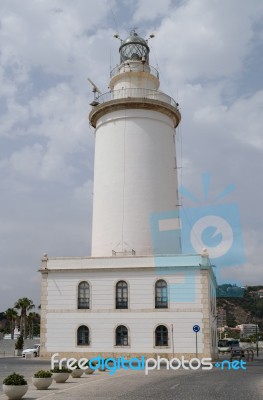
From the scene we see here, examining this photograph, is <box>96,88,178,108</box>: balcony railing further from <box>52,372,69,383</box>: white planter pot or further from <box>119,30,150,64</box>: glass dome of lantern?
<box>52,372,69,383</box>: white planter pot

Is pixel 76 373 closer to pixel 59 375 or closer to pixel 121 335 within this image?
pixel 59 375

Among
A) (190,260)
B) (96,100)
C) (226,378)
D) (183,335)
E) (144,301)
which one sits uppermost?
(96,100)

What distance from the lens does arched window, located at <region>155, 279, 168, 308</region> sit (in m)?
35.9

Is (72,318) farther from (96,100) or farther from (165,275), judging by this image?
(96,100)

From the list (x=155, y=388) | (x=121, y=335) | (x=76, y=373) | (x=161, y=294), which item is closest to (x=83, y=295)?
(x=121, y=335)

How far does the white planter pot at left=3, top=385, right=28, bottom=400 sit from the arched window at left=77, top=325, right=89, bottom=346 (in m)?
21.6

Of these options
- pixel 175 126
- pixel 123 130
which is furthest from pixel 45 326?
pixel 175 126

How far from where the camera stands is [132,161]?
133ft

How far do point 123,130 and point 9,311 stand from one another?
46962 mm

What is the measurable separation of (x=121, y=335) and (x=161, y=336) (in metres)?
2.72

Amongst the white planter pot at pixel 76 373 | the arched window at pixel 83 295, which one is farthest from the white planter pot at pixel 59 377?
the arched window at pixel 83 295

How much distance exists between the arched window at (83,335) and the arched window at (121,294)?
2769 mm

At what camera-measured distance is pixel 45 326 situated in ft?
122

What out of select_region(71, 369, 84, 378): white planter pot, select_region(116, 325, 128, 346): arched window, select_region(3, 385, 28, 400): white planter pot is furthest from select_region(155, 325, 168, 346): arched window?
select_region(3, 385, 28, 400): white planter pot
